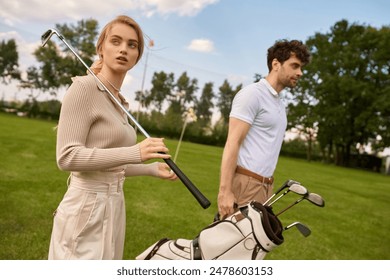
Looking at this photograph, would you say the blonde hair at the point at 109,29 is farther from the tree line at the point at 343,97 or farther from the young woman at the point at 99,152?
the tree line at the point at 343,97

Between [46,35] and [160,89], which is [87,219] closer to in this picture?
[46,35]

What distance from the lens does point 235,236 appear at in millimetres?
2496

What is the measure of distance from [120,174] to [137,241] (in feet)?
14.6

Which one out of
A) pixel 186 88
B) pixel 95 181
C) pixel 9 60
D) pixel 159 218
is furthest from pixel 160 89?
pixel 95 181

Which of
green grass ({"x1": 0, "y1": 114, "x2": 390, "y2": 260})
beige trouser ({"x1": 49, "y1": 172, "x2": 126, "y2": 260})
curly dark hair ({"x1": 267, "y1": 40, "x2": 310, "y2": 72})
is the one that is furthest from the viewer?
green grass ({"x1": 0, "y1": 114, "x2": 390, "y2": 260})

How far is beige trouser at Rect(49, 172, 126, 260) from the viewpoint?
2066 millimetres

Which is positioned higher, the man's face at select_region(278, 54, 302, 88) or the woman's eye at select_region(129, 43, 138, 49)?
the man's face at select_region(278, 54, 302, 88)

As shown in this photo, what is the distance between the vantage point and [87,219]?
207 centimetres

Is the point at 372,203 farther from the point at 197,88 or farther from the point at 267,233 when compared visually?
the point at 197,88

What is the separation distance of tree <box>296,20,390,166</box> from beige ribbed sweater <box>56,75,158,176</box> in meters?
45.2

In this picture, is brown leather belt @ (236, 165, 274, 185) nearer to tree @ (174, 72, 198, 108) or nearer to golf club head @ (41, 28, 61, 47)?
golf club head @ (41, 28, 61, 47)

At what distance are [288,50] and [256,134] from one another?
751 mm

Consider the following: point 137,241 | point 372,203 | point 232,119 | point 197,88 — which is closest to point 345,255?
point 137,241

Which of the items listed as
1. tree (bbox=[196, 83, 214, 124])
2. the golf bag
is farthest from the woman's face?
tree (bbox=[196, 83, 214, 124])
